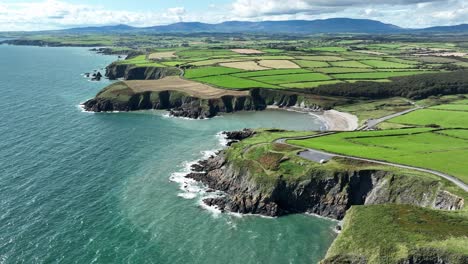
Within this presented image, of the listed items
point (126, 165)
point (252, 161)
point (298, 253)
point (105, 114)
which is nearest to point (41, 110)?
point (105, 114)

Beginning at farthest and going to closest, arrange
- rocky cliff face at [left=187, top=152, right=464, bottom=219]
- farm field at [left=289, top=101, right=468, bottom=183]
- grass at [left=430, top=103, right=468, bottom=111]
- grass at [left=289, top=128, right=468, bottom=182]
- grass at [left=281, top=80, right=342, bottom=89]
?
1. grass at [left=281, top=80, right=342, bottom=89]
2. grass at [left=430, top=103, right=468, bottom=111]
3. farm field at [left=289, top=101, right=468, bottom=183]
4. grass at [left=289, top=128, right=468, bottom=182]
5. rocky cliff face at [left=187, top=152, right=464, bottom=219]

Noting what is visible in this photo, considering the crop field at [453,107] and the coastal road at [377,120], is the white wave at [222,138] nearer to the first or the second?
the coastal road at [377,120]

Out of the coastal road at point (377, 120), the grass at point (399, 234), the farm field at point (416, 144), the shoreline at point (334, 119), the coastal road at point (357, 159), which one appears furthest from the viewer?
the shoreline at point (334, 119)

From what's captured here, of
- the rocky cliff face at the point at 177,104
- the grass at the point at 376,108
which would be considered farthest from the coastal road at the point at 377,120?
the rocky cliff face at the point at 177,104

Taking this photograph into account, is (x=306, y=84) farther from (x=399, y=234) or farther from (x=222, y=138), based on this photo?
(x=399, y=234)

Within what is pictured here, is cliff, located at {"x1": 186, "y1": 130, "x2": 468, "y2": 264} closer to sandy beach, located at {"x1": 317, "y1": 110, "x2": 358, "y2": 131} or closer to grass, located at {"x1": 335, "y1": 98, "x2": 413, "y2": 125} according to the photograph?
sandy beach, located at {"x1": 317, "y1": 110, "x2": 358, "y2": 131}

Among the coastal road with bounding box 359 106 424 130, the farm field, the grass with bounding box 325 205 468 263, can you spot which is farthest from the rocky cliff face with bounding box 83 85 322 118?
the grass with bounding box 325 205 468 263

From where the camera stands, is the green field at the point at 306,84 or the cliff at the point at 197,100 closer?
the cliff at the point at 197,100
